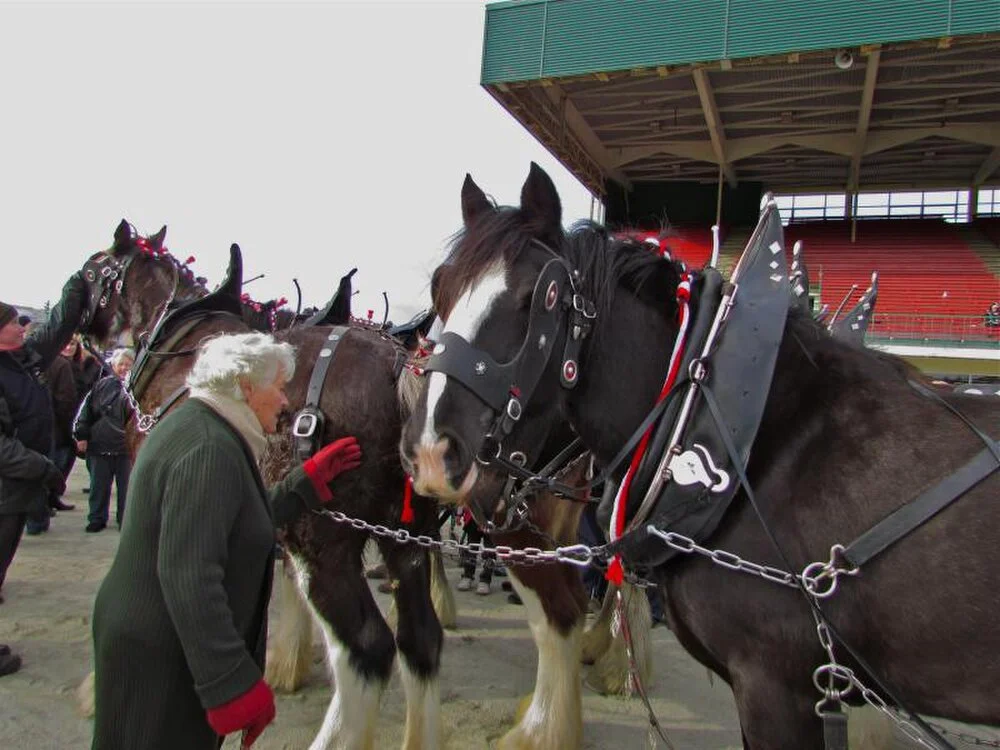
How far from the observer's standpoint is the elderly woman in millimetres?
1501

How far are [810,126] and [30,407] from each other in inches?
682

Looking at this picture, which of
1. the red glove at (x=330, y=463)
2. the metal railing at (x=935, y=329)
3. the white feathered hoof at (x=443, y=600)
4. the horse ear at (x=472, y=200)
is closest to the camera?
the horse ear at (x=472, y=200)

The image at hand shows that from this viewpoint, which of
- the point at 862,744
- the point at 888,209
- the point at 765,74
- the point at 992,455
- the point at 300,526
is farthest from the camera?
the point at 888,209

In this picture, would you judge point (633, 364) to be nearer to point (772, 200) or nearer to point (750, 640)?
point (772, 200)

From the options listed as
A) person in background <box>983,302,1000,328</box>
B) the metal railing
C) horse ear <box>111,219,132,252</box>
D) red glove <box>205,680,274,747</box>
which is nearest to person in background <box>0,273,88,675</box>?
horse ear <box>111,219,132,252</box>

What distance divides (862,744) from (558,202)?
2.77 metres

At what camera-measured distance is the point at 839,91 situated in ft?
47.7

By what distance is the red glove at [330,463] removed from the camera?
2496 mm

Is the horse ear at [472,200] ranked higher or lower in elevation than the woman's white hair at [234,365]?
higher

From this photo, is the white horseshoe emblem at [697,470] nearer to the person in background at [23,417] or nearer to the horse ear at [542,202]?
the horse ear at [542,202]

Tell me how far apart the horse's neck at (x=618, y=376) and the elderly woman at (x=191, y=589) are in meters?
0.87

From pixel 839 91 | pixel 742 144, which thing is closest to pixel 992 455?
pixel 839 91

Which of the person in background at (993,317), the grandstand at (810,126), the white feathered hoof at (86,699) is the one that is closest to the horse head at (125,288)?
the white feathered hoof at (86,699)

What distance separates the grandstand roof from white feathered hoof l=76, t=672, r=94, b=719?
43.3ft
